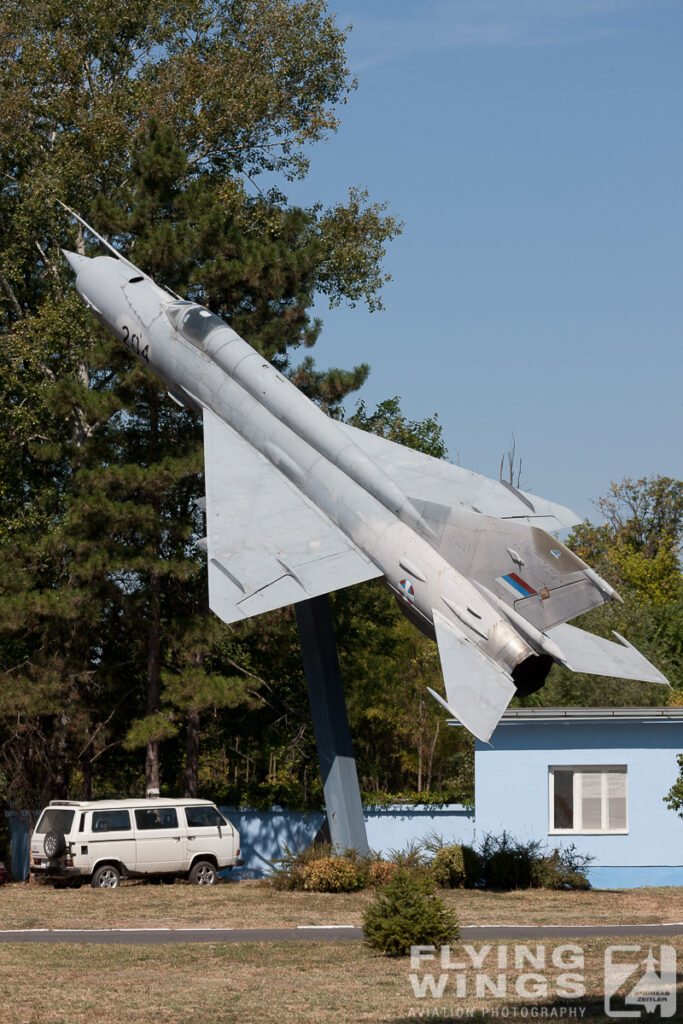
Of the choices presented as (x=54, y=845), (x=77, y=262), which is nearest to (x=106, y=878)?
(x=54, y=845)

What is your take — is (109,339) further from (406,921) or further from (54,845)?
(406,921)

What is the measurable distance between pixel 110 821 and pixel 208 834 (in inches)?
88.1

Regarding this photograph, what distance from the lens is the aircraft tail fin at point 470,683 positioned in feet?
62.1

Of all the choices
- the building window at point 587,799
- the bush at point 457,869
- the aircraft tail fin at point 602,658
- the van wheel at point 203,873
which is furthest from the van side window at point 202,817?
the aircraft tail fin at point 602,658

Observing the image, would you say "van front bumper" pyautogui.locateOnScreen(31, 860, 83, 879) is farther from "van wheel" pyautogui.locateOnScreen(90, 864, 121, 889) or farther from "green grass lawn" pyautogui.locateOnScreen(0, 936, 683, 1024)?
"green grass lawn" pyautogui.locateOnScreen(0, 936, 683, 1024)

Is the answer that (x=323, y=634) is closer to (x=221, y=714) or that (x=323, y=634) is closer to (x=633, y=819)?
(x=633, y=819)

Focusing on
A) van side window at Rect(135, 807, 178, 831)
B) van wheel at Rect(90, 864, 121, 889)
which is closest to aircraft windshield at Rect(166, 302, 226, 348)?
van side window at Rect(135, 807, 178, 831)

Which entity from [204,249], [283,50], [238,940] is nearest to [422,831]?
[238,940]

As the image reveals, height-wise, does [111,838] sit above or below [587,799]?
below

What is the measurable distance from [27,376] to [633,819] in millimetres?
20834

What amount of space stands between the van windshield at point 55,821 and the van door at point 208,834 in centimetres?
245

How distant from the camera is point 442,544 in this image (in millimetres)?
21719

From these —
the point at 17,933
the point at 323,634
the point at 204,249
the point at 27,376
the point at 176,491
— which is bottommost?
the point at 17,933

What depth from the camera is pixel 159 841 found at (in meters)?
25.7
